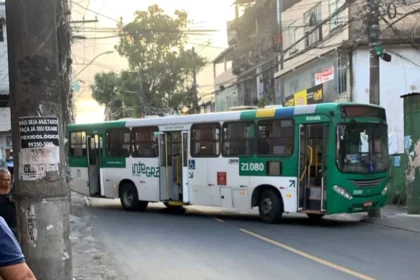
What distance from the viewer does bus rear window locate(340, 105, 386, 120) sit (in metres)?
12.5

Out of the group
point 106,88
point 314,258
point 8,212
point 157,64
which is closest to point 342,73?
point 314,258

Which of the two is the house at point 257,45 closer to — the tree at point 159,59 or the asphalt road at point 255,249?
the tree at point 159,59

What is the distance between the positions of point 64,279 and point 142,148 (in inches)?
520

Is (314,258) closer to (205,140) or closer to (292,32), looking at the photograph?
(205,140)

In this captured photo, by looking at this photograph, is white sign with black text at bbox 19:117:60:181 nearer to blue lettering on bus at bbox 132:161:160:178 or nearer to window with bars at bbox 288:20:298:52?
blue lettering on bus at bbox 132:161:160:178

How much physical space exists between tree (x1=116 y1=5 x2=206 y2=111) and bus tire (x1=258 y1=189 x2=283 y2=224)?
31689mm

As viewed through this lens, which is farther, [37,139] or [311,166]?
[311,166]

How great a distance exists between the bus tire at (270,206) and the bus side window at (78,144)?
27.7 feet

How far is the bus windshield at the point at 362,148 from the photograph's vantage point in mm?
12336

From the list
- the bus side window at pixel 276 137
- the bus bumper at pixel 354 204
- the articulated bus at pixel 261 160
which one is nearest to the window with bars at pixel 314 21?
the articulated bus at pixel 261 160

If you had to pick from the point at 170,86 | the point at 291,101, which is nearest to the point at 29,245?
the point at 291,101

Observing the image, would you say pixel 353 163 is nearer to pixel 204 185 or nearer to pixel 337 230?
pixel 337 230

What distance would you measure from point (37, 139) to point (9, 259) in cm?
153

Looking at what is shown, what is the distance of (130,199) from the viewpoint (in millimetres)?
17844
